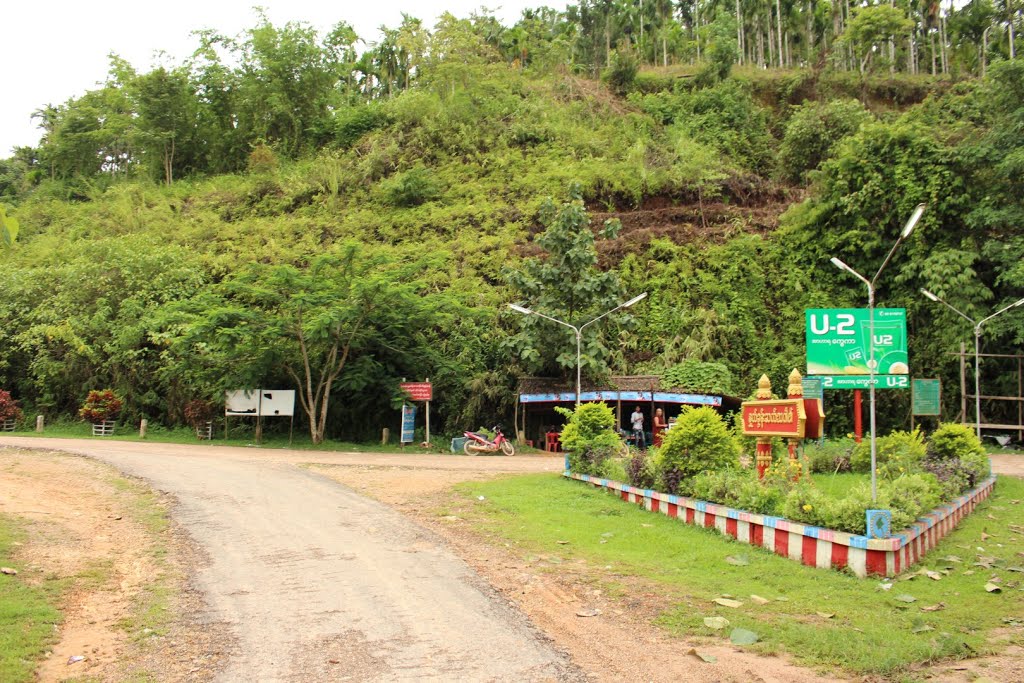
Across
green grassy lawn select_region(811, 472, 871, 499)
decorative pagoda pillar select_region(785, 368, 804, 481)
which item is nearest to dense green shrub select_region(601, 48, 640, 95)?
green grassy lawn select_region(811, 472, 871, 499)

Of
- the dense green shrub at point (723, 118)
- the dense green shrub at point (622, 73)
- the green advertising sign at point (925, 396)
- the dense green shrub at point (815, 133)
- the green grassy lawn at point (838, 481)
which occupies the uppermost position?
the dense green shrub at point (622, 73)

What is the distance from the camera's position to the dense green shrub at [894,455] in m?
12.3

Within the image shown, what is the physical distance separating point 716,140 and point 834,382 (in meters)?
28.8

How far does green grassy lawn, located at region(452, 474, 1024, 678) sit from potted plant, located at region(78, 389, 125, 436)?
20.2 metres

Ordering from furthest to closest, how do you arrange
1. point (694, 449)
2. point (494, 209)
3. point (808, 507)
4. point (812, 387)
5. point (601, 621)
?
point (494, 209) < point (812, 387) < point (694, 449) < point (808, 507) < point (601, 621)

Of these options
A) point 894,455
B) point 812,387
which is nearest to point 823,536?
point 894,455

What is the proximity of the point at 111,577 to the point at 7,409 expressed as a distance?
82.6ft

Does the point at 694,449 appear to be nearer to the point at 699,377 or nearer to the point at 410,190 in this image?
the point at 699,377

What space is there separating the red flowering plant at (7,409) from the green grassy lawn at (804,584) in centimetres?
2430

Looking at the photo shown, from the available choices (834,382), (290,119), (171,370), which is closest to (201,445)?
(171,370)

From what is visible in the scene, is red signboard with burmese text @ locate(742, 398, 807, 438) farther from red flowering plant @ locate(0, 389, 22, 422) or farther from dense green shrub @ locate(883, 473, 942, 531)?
red flowering plant @ locate(0, 389, 22, 422)

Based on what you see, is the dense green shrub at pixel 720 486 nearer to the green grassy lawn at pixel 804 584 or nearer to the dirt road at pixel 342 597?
the green grassy lawn at pixel 804 584

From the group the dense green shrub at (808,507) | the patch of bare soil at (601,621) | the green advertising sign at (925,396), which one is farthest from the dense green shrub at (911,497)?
the green advertising sign at (925,396)

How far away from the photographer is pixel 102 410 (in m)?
26.8
